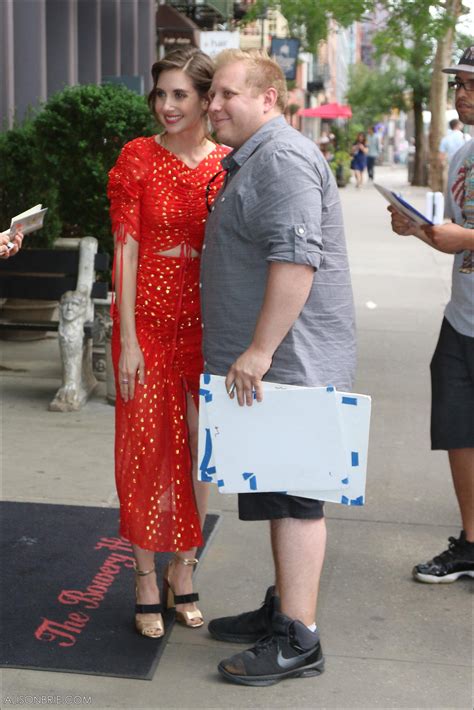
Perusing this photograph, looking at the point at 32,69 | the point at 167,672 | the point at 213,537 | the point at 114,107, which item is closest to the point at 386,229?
the point at 32,69

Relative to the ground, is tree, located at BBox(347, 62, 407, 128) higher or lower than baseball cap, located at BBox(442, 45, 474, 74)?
lower

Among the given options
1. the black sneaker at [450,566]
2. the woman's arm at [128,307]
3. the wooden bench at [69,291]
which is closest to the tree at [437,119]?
the wooden bench at [69,291]

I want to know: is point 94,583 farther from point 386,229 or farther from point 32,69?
point 386,229

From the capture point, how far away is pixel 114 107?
8.01 m

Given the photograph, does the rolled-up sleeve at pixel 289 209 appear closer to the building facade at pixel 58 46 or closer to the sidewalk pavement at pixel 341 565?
the sidewalk pavement at pixel 341 565

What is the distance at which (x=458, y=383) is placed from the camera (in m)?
4.49

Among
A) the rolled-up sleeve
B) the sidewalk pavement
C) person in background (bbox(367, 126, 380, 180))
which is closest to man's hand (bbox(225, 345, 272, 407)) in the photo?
→ the rolled-up sleeve

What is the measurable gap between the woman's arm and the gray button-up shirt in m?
0.28

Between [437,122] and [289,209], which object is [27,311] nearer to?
[289,209]

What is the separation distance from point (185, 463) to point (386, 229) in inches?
730

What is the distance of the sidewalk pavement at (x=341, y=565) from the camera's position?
358 cm

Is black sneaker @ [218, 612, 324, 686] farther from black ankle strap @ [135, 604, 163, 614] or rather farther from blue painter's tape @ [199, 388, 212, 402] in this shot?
blue painter's tape @ [199, 388, 212, 402]

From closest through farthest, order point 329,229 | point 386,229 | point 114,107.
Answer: point 329,229
point 114,107
point 386,229

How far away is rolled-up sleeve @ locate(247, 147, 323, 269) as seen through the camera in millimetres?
3336
